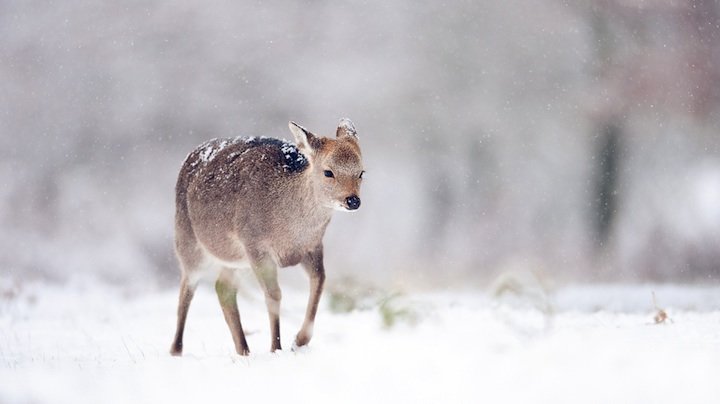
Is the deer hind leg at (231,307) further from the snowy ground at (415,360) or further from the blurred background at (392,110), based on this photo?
the blurred background at (392,110)

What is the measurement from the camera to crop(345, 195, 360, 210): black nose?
4.25 m

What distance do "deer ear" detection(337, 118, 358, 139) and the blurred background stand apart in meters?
2.07

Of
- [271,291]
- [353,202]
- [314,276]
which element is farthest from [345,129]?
[271,291]

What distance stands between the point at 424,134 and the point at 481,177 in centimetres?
56

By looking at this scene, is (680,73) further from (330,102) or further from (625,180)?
(330,102)

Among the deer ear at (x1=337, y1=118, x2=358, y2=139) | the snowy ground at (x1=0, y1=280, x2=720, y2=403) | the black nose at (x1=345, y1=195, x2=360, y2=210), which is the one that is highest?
the deer ear at (x1=337, y1=118, x2=358, y2=139)

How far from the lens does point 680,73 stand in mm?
7035

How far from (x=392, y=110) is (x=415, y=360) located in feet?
12.2

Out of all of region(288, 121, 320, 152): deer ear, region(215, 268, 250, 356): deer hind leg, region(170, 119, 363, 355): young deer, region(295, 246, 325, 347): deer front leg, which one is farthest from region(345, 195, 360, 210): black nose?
region(215, 268, 250, 356): deer hind leg

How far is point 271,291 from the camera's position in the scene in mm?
4582

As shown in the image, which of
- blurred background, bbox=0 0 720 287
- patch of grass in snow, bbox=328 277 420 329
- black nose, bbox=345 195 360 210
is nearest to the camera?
black nose, bbox=345 195 360 210

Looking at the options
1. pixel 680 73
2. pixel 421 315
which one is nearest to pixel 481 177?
pixel 680 73

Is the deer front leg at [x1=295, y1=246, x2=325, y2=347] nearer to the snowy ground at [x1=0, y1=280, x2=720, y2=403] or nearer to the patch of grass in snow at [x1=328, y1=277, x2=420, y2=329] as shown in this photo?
the snowy ground at [x1=0, y1=280, x2=720, y2=403]

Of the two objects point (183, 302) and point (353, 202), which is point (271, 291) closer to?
point (353, 202)
